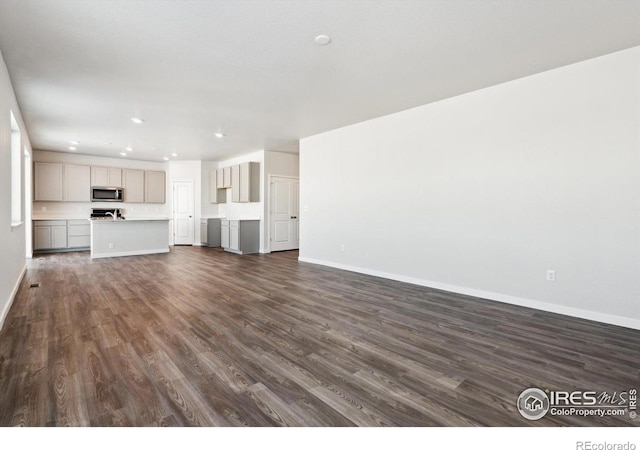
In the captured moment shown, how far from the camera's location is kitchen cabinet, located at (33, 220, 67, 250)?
7879mm

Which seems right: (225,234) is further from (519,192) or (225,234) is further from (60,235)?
(519,192)

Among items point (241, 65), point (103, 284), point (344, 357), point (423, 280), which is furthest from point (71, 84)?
point (423, 280)

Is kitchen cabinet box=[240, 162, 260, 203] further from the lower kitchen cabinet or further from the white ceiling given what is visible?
the lower kitchen cabinet

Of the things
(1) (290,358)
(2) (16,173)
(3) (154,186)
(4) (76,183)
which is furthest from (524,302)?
(4) (76,183)

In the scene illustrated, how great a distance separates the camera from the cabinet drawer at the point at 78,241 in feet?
27.5

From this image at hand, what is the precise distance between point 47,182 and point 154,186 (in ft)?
8.10

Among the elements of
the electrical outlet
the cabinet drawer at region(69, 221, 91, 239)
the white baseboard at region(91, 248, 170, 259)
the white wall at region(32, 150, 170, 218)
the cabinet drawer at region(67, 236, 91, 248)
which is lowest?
the white baseboard at region(91, 248, 170, 259)

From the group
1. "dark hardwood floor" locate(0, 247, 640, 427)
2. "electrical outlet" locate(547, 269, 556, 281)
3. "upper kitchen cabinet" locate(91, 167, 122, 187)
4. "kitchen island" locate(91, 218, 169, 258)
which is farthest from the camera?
"upper kitchen cabinet" locate(91, 167, 122, 187)

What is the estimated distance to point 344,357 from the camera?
241cm

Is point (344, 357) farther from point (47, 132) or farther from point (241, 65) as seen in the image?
point (47, 132)

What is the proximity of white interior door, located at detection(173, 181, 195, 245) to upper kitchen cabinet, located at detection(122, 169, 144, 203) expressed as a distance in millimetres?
918

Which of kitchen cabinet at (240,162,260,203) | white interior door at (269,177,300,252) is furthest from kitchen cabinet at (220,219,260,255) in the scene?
kitchen cabinet at (240,162,260,203)

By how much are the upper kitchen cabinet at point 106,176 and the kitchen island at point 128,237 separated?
234 cm

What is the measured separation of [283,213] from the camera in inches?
331
